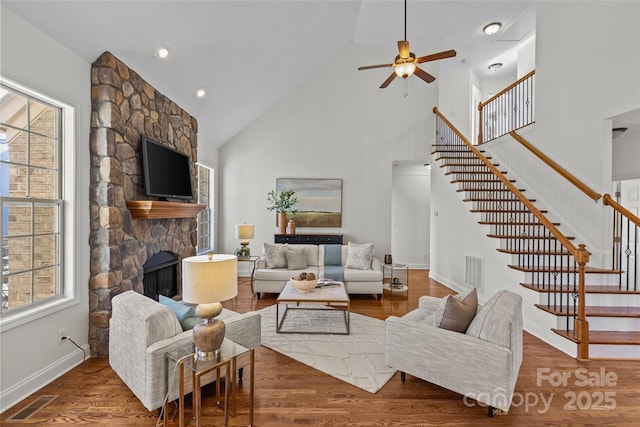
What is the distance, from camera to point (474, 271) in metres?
4.94

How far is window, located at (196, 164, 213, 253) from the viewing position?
6179mm

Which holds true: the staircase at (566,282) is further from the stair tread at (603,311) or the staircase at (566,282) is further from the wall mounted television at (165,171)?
the wall mounted television at (165,171)

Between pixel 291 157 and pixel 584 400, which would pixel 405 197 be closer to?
pixel 291 157

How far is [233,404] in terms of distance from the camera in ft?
7.15

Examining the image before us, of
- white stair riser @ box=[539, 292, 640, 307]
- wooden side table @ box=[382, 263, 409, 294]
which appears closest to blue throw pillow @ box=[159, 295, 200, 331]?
wooden side table @ box=[382, 263, 409, 294]

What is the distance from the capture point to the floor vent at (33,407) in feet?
6.95

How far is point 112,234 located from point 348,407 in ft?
8.69

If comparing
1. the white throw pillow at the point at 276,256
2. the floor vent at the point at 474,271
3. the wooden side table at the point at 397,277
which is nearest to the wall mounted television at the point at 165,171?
the white throw pillow at the point at 276,256

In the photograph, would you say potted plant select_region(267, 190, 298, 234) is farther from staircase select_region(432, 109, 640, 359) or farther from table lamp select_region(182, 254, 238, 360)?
table lamp select_region(182, 254, 238, 360)

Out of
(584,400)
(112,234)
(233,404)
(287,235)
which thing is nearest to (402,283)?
(287,235)

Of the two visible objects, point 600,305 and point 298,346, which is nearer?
point 298,346

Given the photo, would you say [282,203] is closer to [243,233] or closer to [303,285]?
[243,233]

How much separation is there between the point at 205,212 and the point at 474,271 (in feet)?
17.0

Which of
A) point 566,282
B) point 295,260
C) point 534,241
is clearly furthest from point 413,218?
point 566,282
